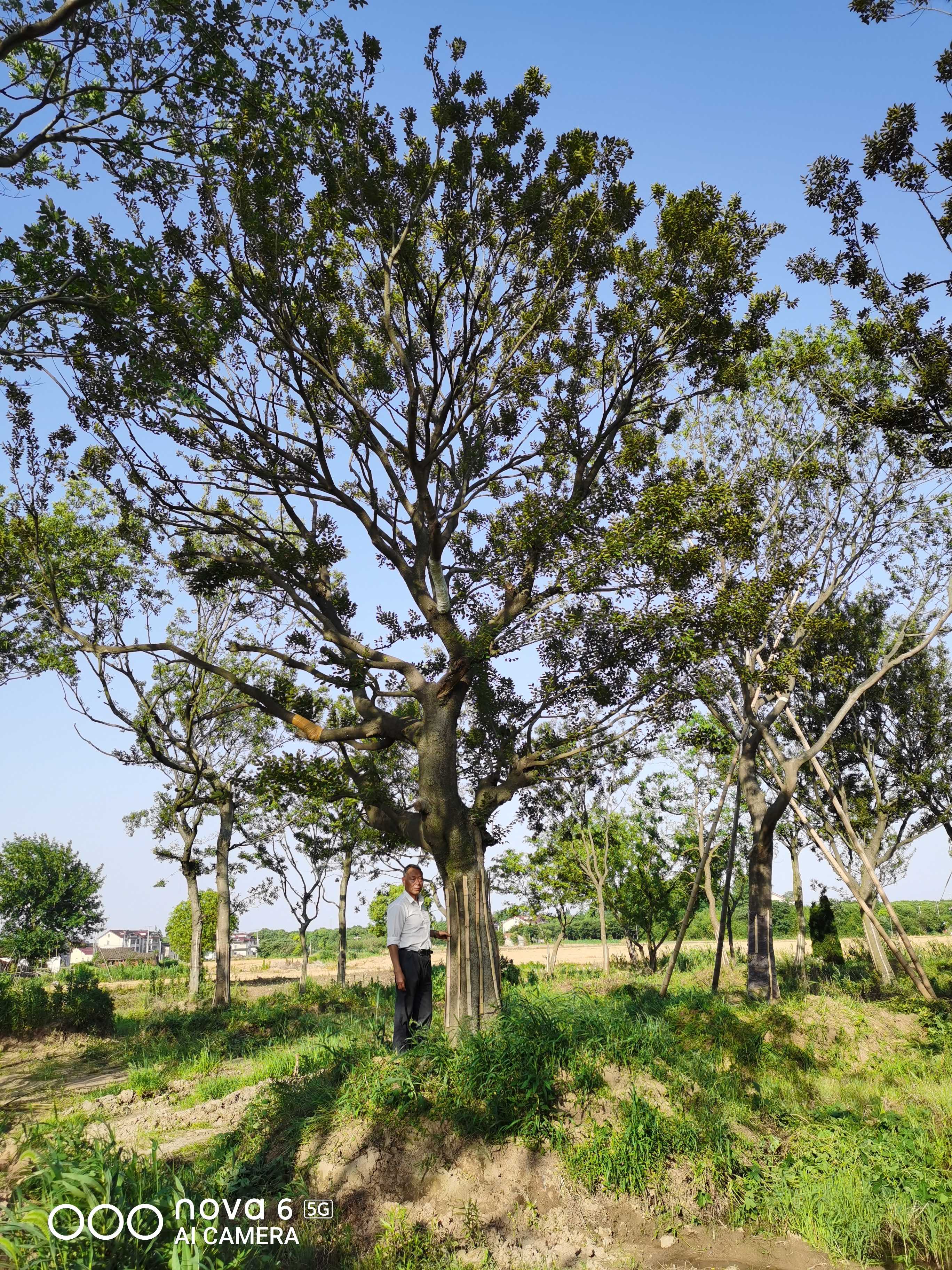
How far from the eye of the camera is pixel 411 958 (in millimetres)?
7312

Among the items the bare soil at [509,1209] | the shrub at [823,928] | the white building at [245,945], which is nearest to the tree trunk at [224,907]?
the bare soil at [509,1209]

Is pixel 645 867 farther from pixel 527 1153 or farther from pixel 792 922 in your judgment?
pixel 792 922

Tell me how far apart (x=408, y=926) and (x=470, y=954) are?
76 centimetres

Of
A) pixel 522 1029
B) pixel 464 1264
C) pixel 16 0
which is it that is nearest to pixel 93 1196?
pixel 464 1264

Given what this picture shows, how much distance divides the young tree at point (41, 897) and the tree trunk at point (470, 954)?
3931 cm

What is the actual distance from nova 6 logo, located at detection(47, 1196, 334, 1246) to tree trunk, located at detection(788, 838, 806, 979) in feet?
68.3

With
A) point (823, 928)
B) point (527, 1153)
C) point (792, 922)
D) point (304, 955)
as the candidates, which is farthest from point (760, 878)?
point (792, 922)

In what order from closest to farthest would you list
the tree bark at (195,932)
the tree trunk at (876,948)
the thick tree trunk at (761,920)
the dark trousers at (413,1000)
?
the dark trousers at (413,1000) → the thick tree trunk at (761,920) → the tree trunk at (876,948) → the tree bark at (195,932)

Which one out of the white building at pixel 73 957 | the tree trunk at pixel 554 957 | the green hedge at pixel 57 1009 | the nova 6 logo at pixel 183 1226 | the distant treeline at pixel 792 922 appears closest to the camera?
the nova 6 logo at pixel 183 1226

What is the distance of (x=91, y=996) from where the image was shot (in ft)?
49.4

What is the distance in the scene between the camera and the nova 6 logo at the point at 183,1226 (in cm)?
382

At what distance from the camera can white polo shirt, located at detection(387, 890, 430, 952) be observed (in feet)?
23.9

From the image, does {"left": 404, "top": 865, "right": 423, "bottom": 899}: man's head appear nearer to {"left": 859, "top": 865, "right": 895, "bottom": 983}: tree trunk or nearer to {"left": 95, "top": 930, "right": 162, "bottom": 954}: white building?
{"left": 859, "top": 865, "right": 895, "bottom": 983}: tree trunk

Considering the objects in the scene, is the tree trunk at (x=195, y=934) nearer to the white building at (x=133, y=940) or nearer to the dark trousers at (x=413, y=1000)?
the dark trousers at (x=413, y=1000)
